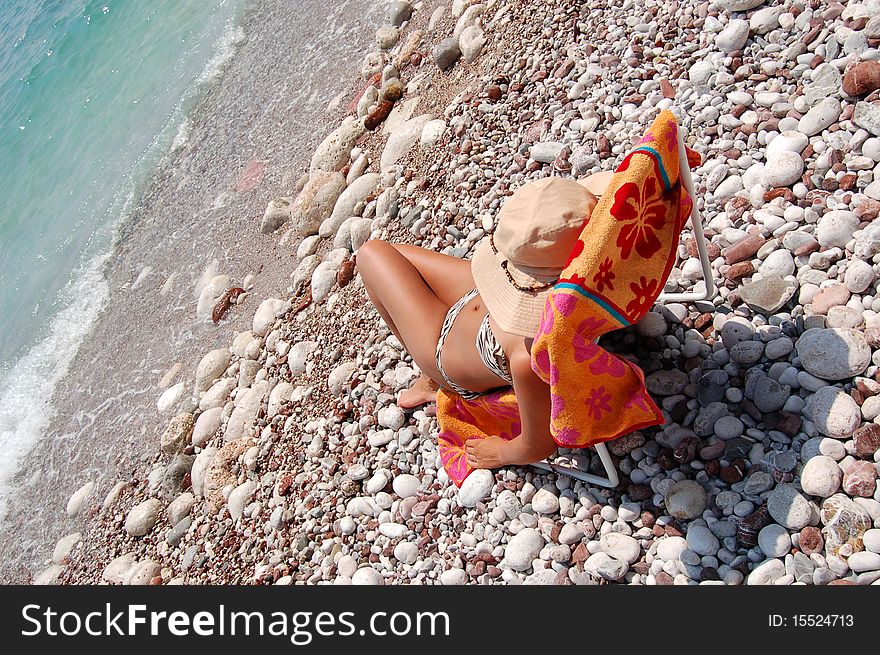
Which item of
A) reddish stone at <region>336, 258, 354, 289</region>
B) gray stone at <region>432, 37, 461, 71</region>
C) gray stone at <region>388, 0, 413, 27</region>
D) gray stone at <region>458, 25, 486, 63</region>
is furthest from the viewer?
gray stone at <region>388, 0, 413, 27</region>

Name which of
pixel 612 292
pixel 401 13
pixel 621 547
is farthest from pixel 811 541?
→ pixel 401 13

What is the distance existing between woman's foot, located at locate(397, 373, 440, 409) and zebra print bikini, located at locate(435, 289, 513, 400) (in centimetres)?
44

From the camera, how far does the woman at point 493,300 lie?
2.14 meters

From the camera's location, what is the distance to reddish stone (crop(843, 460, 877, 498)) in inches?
88.6

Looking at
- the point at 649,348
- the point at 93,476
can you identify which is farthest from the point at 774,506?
the point at 93,476

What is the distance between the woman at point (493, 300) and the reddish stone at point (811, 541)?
2.70ft

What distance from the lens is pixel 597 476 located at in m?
2.78

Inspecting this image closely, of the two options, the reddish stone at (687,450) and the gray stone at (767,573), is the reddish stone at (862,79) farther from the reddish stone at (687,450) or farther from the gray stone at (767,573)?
the gray stone at (767,573)

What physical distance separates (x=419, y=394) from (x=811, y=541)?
5.68 feet

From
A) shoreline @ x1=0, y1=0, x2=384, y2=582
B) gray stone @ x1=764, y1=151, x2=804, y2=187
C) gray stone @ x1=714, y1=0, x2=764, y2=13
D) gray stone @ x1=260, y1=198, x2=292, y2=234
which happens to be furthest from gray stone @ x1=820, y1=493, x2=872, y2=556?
gray stone @ x1=260, y1=198, x2=292, y2=234

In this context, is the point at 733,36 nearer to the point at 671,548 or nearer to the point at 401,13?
the point at 671,548

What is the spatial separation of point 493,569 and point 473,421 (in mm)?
607

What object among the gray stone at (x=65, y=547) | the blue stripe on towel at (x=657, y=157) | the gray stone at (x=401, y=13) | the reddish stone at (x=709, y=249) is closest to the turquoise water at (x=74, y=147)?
the gray stone at (x=65, y=547)

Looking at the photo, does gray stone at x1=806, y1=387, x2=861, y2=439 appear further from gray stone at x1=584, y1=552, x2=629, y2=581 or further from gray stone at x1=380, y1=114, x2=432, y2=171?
gray stone at x1=380, y1=114, x2=432, y2=171
